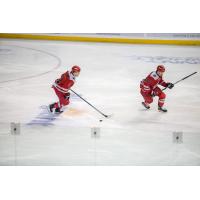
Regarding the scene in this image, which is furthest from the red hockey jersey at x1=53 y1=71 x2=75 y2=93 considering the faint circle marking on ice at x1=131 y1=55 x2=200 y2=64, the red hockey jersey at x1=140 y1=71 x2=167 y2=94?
the faint circle marking on ice at x1=131 y1=55 x2=200 y2=64

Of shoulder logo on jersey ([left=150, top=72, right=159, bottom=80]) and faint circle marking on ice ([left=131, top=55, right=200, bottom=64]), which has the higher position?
faint circle marking on ice ([left=131, top=55, right=200, bottom=64])

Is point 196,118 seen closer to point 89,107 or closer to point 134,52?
point 89,107

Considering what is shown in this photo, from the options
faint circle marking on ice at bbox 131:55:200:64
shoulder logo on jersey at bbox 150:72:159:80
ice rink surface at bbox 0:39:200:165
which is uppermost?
faint circle marking on ice at bbox 131:55:200:64

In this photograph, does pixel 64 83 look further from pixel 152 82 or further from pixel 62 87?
pixel 152 82

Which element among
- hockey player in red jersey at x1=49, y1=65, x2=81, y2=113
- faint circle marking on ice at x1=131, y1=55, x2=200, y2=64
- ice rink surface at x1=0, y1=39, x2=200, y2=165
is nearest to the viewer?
ice rink surface at x1=0, y1=39, x2=200, y2=165

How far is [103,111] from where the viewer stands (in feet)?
12.2

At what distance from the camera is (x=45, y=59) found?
5.50 m

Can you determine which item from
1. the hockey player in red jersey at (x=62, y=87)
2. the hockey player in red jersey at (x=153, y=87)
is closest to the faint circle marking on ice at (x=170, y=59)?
the hockey player in red jersey at (x=153, y=87)

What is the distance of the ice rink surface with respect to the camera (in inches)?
125

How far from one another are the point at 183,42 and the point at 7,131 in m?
2.66

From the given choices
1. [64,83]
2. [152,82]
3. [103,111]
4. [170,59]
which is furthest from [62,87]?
[170,59]

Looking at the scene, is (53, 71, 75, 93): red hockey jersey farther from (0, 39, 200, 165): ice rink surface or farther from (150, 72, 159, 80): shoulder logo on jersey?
(150, 72, 159, 80): shoulder logo on jersey

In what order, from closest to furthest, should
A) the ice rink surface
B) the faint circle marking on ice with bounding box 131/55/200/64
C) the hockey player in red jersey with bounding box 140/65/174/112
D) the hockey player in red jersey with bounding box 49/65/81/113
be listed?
the ice rink surface < the hockey player in red jersey with bounding box 49/65/81/113 < the hockey player in red jersey with bounding box 140/65/174/112 < the faint circle marking on ice with bounding box 131/55/200/64

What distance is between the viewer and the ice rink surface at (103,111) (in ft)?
10.4
